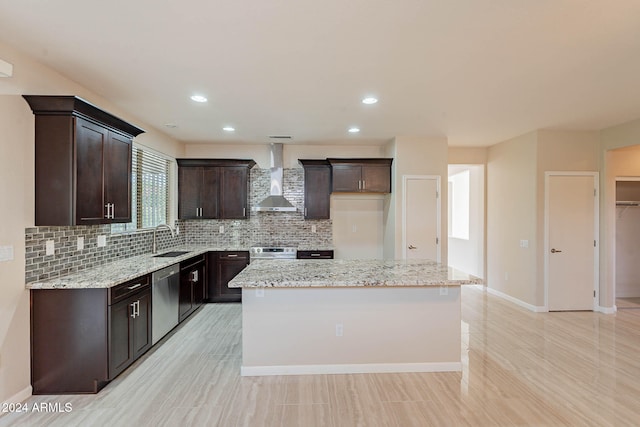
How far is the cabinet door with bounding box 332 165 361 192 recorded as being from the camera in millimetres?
5410

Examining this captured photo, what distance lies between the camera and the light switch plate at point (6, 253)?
227cm

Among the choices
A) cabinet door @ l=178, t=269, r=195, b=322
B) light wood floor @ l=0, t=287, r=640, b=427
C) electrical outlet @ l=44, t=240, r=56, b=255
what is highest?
electrical outlet @ l=44, t=240, r=56, b=255

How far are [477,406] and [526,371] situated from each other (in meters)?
0.90

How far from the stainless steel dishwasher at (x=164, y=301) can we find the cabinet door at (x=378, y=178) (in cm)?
331

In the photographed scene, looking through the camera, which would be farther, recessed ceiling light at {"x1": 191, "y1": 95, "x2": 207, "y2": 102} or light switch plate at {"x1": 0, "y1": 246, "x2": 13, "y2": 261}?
recessed ceiling light at {"x1": 191, "y1": 95, "x2": 207, "y2": 102}

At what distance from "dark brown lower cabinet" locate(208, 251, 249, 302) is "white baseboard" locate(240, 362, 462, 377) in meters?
2.43

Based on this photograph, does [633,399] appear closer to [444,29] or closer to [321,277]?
[321,277]

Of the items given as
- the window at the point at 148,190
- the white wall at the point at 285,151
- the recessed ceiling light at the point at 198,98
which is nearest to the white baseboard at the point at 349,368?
the window at the point at 148,190

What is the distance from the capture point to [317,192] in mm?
5605

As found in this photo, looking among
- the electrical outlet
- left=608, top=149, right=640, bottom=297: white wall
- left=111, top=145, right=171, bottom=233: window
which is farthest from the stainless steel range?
left=608, top=149, right=640, bottom=297: white wall

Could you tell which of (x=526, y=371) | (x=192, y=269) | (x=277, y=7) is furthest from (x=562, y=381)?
(x=192, y=269)

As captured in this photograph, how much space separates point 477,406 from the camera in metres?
2.38

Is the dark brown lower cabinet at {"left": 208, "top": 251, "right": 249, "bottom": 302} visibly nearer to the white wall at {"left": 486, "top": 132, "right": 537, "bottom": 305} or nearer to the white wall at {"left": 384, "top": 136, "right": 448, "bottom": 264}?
the white wall at {"left": 384, "top": 136, "right": 448, "bottom": 264}

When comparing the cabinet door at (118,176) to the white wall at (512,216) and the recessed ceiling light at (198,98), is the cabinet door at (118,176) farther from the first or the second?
the white wall at (512,216)
